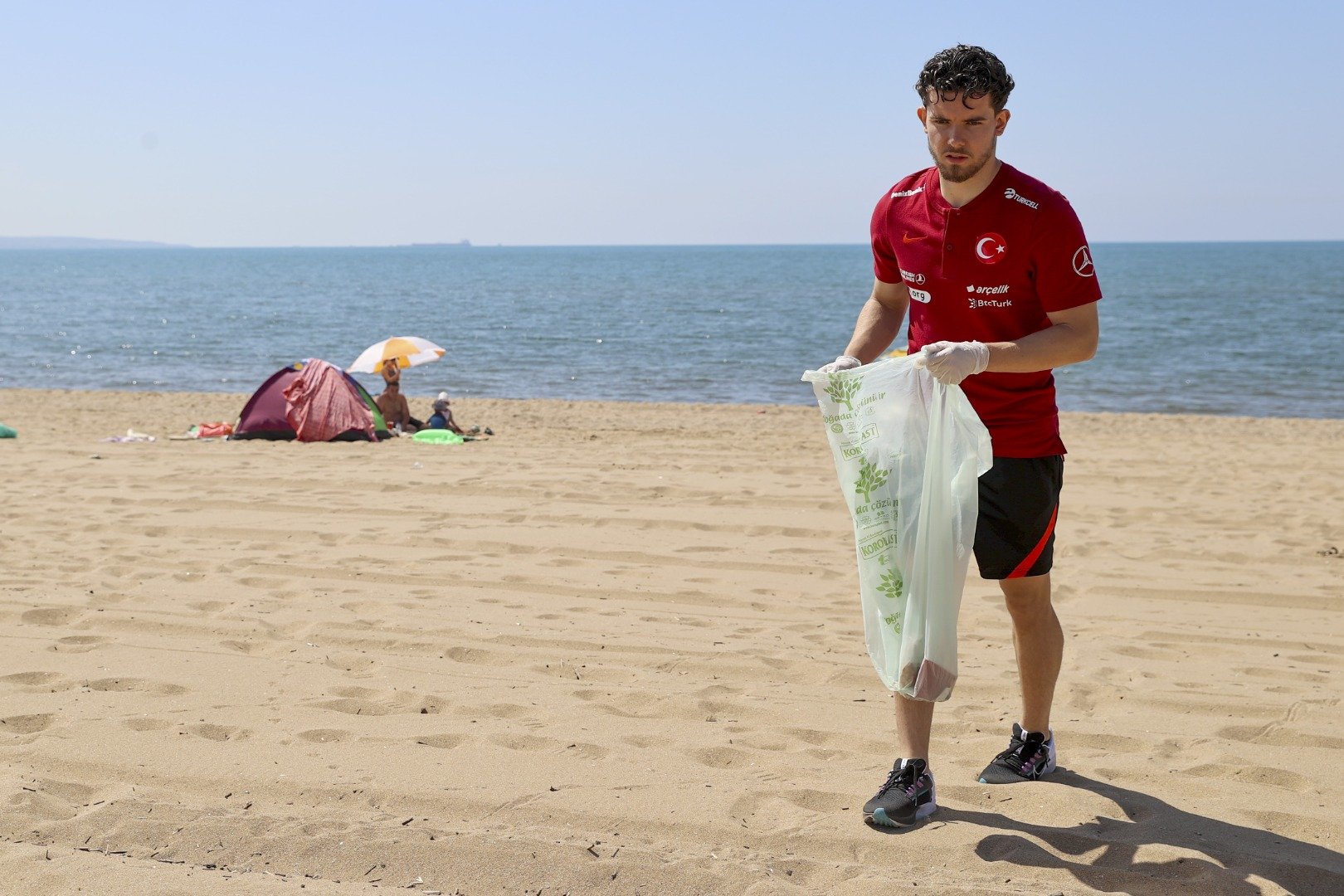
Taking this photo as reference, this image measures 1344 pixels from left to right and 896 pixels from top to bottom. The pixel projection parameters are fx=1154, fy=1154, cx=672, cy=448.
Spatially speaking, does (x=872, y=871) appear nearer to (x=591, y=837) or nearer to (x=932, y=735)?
(x=591, y=837)

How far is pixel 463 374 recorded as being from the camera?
23219 mm

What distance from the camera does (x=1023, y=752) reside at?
328 cm

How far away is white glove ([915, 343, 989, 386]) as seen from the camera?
2.76 meters

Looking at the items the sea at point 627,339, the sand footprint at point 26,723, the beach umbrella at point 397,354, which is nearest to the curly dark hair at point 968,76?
the sand footprint at point 26,723

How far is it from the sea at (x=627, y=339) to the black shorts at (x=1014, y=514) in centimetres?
1536

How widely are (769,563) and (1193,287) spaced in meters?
63.2

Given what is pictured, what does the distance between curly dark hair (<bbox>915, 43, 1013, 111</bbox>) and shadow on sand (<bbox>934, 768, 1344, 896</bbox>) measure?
1.82 meters

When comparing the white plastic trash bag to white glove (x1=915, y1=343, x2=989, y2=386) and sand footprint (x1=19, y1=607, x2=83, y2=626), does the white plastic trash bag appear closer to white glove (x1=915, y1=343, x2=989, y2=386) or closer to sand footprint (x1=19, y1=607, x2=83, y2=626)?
white glove (x1=915, y1=343, x2=989, y2=386)

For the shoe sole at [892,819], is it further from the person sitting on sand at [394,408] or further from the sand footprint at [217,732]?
the person sitting on sand at [394,408]

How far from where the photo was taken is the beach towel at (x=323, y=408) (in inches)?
442

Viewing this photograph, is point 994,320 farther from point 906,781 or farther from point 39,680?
point 39,680

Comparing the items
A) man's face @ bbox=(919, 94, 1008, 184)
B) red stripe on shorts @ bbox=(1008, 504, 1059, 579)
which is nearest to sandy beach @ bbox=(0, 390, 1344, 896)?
red stripe on shorts @ bbox=(1008, 504, 1059, 579)

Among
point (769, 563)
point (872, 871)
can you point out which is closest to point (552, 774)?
point (872, 871)

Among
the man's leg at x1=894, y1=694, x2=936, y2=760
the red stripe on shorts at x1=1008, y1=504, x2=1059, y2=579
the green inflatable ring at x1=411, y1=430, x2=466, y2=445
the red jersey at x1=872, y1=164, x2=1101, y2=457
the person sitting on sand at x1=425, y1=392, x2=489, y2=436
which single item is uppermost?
the red jersey at x1=872, y1=164, x2=1101, y2=457
